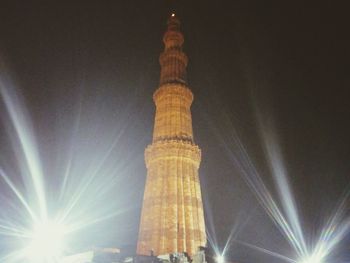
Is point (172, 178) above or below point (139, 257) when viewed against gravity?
above

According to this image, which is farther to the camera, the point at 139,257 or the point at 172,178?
the point at 172,178

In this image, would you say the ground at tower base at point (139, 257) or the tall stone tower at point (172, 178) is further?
the tall stone tower at point (172, 178)

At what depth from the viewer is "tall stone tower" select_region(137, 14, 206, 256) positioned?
22250 millimetres

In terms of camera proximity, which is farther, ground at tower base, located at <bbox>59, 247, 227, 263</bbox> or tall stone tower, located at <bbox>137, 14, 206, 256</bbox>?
tall stone tower, located at <bbox>137, 14, 206, 256</bbox>

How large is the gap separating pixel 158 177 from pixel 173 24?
517 inches

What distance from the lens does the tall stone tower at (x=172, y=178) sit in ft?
73.0

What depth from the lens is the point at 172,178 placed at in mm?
24000

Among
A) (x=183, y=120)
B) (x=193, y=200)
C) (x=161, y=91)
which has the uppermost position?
(x=161, y=91)

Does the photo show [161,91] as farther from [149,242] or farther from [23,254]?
[23,254]

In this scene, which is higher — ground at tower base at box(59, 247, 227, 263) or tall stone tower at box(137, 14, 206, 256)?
tall stone tower at box(137, 14, 206, 256)

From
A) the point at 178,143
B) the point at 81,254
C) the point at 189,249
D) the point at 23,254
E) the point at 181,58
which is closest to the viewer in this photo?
the point at 81,254

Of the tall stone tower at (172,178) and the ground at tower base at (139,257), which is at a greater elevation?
the tall stone tower at (172,178)

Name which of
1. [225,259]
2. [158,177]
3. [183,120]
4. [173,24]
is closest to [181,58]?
[173,24]

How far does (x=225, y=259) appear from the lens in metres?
19.0
